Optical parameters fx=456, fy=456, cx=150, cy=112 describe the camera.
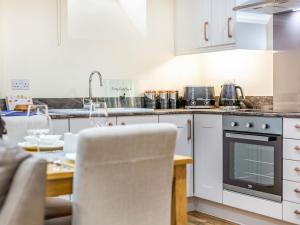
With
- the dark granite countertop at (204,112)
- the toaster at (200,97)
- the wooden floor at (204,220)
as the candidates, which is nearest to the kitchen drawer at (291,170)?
the dark granite countertop at (204,112)

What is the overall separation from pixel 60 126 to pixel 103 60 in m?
1.13

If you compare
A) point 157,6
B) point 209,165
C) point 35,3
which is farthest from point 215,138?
point 35,3

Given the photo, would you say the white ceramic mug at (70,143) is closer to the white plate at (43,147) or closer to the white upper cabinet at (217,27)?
the white plate at (43,147)

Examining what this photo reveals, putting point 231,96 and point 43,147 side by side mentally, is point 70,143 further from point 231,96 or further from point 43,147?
point 231,96

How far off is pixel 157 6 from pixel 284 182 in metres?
2.36

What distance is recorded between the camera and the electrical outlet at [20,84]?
155 inches

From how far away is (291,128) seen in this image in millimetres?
3279

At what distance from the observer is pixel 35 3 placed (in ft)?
13.3

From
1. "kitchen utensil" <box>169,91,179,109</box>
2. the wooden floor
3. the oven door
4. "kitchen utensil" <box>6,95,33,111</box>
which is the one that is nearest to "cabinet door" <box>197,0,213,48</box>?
"kitchen utensil" <box>169,91,179,109</box>

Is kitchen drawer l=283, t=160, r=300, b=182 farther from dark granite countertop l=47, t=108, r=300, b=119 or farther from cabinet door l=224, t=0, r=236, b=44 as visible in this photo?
cabinet door l=224, t=0, r=236, b=44

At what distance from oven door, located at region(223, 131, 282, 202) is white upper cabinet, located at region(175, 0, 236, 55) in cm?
99

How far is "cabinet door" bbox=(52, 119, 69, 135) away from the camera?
11.5 feet

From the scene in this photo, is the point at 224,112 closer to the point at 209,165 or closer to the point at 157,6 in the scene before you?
the point at 209,165

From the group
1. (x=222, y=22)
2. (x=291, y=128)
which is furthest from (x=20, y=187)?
(x=222, y=22)
